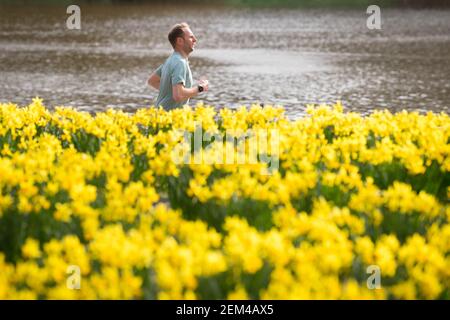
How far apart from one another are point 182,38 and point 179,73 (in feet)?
1.35

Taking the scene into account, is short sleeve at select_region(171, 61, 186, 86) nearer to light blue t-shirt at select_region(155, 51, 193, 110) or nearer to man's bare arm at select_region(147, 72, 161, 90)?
light blue t-shirt at select_region(155, 51, 193, 110)

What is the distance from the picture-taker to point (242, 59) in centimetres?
2191

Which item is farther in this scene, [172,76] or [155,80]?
[155,80]

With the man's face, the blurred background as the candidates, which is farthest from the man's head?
the blurred background

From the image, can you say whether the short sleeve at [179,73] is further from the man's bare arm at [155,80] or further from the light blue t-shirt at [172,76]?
the man's bare arm at [155,80]

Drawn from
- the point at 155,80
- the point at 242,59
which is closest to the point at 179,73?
the point at 155,80

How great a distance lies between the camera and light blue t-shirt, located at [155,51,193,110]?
747 cm

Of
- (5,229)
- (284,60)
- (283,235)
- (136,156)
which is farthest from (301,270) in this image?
Result: (284,60)

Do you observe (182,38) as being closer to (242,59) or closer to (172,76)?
(172,76)

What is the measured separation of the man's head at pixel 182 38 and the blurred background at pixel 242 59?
5.79m

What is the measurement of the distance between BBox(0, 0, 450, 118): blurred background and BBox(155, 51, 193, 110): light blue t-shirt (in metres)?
5.61

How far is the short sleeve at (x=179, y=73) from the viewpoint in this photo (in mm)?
7449

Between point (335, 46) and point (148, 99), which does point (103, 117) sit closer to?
point (148, 99)

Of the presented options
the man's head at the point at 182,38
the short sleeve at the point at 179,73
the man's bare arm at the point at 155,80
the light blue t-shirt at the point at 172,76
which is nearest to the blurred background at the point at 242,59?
the man's bare arm at the point at 155,80
